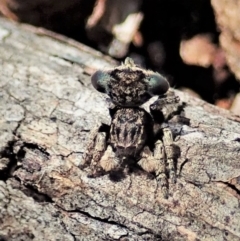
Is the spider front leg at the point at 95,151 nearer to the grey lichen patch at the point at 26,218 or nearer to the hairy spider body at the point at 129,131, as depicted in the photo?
the hairy spider body at the point at 129,131

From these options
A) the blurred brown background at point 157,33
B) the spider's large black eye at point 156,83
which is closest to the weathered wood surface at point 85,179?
A: the spider's large black eye at point 156,83

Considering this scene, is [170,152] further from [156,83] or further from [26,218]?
[26,218]

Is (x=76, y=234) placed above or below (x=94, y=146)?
below

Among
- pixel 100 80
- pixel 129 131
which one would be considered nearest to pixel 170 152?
pixel 129 131

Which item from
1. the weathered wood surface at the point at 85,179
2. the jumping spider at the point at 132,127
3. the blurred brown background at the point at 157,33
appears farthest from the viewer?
the blurred brown background at the point at 157,33

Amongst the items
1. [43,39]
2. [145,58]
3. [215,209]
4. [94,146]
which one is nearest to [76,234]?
[94,146]

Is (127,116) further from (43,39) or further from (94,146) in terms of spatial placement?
(43,39)
